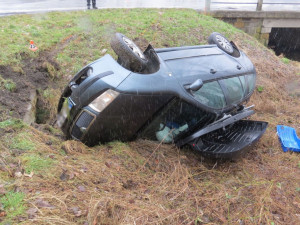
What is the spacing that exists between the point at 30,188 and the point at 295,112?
6206 mm

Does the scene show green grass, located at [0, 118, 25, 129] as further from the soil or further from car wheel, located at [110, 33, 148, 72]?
car wheel, located at [110, 33, 148, 72]

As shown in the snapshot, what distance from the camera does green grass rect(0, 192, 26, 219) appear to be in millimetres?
2762

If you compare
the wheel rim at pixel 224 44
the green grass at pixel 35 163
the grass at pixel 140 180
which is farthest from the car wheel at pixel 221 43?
the green grass at pixel 35 163

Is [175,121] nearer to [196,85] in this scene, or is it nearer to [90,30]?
[196,85]

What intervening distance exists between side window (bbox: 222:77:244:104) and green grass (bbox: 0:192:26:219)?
3.32m

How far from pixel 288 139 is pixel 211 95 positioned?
2011 mm

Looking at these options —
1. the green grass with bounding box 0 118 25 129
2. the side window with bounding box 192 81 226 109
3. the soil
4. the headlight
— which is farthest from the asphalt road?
the headlight

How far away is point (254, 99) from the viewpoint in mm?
7574

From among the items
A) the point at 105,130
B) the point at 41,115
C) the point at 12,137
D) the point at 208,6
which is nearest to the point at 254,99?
the point at 105,130

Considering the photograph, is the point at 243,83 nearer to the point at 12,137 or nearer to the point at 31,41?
the point at 12,137

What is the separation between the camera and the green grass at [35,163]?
3486 mm

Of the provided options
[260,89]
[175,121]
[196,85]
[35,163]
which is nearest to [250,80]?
[196,85]

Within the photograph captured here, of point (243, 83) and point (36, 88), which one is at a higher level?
point (243, 83)

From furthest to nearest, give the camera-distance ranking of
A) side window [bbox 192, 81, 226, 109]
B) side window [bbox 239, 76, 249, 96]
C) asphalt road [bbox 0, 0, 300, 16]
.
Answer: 1. asphalt road [bbox 0, 0, 300, 16]
2. side window [bbox 239, 76, 249, 96]
3. side window [bbox 192, 81, 226, 109]
